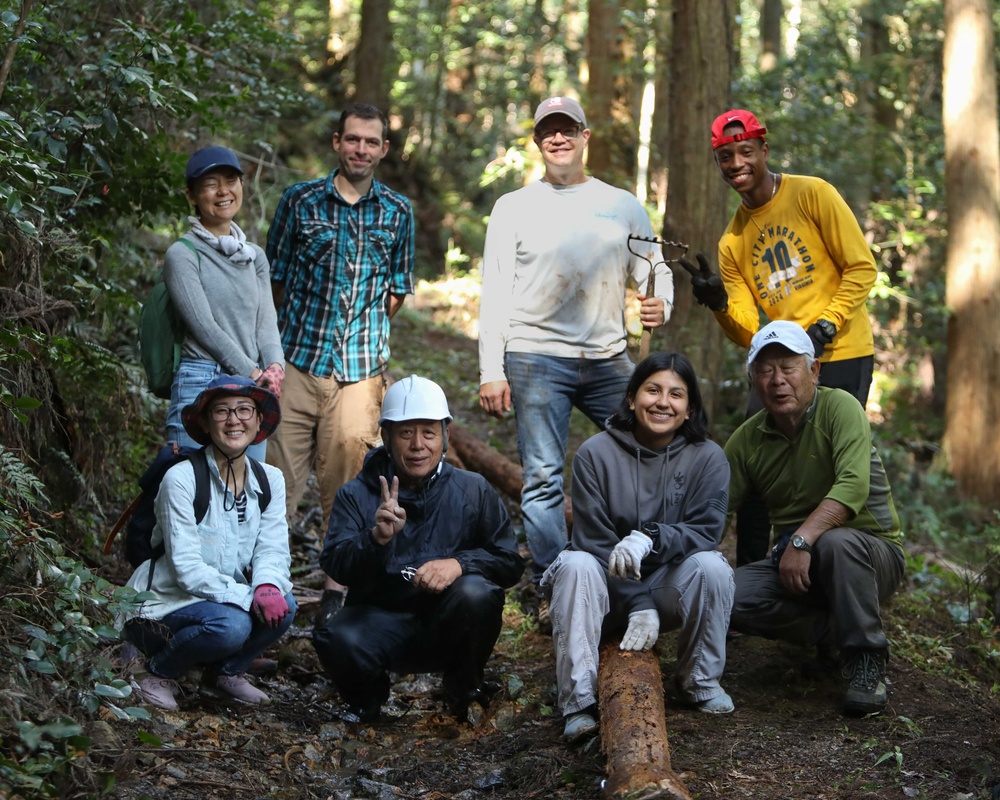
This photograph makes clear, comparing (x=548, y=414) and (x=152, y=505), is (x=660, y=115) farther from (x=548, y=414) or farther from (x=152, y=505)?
(x=152, y=505)

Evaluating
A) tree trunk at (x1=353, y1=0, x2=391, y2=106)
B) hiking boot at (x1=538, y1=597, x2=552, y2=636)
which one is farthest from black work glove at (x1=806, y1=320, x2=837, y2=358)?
tree trunk at (x1=353, y1=0, x2=391, y2=106)

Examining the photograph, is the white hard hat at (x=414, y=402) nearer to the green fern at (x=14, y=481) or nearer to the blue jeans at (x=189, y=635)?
the blue jeans at (x=189, y=635)

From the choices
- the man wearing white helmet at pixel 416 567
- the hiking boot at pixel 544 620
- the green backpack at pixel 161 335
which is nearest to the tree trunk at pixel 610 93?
the hiking boot at pixel 544 620

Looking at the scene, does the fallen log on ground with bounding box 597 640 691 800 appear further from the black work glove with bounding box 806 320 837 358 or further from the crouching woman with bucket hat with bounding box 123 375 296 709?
the black work glove with bounding box 806 320 837 358

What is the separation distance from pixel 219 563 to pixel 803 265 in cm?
312

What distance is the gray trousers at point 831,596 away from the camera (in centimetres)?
451

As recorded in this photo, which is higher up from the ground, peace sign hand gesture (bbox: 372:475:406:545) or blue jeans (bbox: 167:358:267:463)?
blue jeans (bbox: 167:358:267:463)

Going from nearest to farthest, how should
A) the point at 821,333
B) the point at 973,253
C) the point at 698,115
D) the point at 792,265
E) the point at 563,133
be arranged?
1. the point at 821,333
2. the point at 792,265
3. the point at 563,133
4. the point at 698,115
5. the point at 973,253

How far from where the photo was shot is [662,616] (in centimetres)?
441

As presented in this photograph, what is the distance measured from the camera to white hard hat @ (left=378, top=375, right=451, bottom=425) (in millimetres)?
4531

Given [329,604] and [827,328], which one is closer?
[827,328]

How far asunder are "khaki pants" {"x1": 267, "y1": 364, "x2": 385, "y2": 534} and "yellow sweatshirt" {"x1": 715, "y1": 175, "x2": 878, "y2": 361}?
1.98 meters

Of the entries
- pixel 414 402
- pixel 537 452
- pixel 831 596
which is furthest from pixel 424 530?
pixel 831 596

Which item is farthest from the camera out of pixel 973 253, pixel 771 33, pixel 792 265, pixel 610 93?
pixel 771 33
